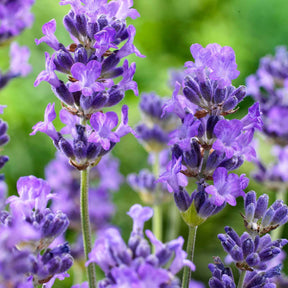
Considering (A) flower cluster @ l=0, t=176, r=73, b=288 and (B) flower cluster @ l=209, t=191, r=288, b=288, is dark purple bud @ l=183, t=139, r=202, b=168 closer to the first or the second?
(B) flower cluster @ l=209, t=191, r=288, b=288

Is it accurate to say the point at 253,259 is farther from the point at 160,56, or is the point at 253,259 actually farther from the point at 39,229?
the point at 160,56

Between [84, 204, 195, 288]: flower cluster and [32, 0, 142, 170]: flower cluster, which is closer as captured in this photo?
[84, 204, 195, 288]: flower cluster

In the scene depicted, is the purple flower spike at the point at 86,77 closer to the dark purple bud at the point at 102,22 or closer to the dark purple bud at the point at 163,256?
the dark purple bud at the point at 102,22

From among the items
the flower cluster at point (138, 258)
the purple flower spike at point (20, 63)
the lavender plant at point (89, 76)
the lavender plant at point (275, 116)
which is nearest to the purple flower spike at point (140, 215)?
the flower cluster at point (138, 258)

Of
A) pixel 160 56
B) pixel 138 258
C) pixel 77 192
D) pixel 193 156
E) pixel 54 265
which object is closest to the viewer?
pixel 138 258

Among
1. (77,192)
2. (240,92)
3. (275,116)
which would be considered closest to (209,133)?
(240,92)

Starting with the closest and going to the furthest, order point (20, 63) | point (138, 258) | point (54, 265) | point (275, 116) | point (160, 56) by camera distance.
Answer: point (138, 258) → point (54, 265) → point (20, 63) → point (275, 116) → point (160, 56)

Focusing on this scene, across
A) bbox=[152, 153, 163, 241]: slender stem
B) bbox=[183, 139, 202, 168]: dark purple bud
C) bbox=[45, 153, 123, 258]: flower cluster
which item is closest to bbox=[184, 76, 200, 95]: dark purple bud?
bbox=[183, 139, 202, 168]: dark purple bud
